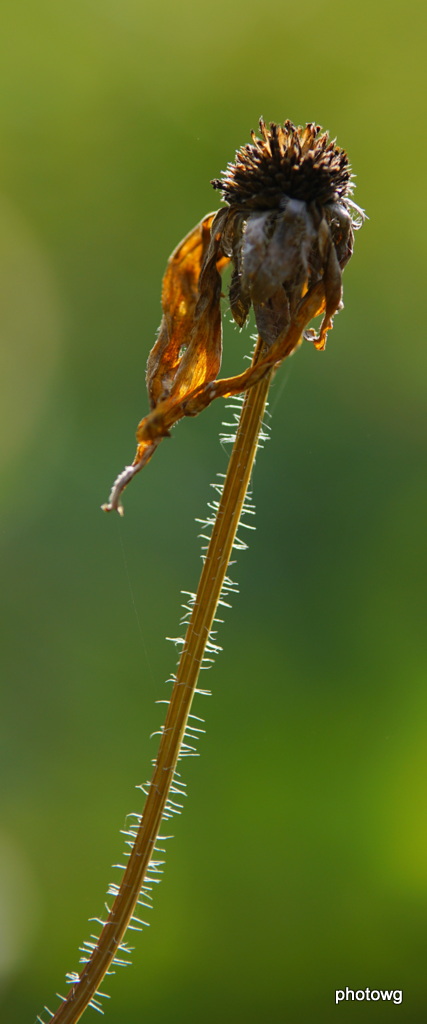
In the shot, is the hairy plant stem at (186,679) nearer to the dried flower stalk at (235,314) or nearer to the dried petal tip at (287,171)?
the dried flower stalk at (235,314)

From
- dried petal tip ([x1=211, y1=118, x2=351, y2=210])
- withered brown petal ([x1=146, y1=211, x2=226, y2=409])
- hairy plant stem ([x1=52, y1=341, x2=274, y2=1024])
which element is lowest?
hairy plant stem ([x1=52, y1=341, x2=274, y2=1024])

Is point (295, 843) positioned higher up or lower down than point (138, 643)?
lower down

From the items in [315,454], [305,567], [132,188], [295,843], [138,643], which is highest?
[132,188]

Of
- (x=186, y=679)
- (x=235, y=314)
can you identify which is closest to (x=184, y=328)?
(x=235, y=314)

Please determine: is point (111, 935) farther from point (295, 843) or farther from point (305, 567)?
point (305, 567)

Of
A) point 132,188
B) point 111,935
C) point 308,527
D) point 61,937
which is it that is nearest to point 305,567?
point 308,527

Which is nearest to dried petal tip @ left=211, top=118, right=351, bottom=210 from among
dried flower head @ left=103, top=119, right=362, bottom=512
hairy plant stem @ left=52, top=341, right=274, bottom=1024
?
dried flower head @ left=103, top=119, right=362, bottom=512

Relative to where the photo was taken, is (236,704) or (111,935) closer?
(111,935)

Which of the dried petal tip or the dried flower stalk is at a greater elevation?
the dried petal tip

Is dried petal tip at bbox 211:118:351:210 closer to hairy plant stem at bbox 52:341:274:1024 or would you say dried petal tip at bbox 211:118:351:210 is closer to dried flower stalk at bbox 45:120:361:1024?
dried flower stalk at bbox 45:120:361:1024
